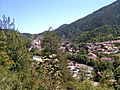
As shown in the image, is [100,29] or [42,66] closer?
[42,66]

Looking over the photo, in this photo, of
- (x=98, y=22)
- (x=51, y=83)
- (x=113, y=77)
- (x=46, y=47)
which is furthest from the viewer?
(x=98, y=22)

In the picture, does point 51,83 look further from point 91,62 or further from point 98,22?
point 98,22

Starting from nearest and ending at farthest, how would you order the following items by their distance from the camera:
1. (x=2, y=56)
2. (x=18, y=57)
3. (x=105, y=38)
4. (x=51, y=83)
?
(x=51, y=83)
(x=2, y=56)
(x=18, y=57)
(x=105, y=38)

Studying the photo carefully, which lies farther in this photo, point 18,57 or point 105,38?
point 105,38

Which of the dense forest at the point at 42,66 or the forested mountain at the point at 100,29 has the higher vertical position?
the forested mountain at the point at 100,29

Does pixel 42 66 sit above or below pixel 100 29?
below

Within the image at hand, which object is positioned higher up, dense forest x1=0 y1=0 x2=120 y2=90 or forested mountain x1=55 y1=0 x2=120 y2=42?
forested mountain x1=55 y1=0 x2=120 y2=42

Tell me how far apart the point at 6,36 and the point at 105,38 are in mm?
95814

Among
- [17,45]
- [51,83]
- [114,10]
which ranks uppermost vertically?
[114,10]

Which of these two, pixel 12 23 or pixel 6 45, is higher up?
pixel 12 23

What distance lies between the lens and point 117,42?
110062mm

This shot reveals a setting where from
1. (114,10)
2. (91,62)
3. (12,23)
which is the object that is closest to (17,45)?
(12,23)

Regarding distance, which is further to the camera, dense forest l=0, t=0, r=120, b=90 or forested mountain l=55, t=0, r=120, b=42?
forested mountain l=55, t=0, r=120, b=42

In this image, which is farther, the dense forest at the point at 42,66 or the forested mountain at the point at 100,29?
the forested mountain at the point at 100,29
